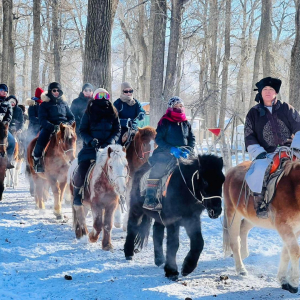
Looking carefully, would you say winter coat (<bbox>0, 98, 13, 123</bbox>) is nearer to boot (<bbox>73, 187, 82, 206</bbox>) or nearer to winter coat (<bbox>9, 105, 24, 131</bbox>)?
winter coat (<bbox>9, 105, 24, 131</bbox>)

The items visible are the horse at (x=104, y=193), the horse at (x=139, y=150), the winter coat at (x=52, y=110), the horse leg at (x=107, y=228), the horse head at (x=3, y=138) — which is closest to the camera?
the horse at (x=104, y=193)

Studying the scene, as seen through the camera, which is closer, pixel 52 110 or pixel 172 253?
pixel 172 253

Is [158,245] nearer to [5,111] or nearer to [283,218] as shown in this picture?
[283,218]

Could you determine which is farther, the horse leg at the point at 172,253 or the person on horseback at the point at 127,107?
the person on horseback at the point at 127,107

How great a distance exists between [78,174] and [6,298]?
2802mm

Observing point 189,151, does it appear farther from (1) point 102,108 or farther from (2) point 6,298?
(2) point 6,298

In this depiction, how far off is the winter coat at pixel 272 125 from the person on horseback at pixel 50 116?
460cm

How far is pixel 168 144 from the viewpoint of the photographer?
5.86 meters

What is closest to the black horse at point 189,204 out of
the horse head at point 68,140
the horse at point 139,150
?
the horse at point 139,150

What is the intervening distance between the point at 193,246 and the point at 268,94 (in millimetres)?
2314

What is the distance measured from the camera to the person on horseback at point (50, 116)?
872 cm

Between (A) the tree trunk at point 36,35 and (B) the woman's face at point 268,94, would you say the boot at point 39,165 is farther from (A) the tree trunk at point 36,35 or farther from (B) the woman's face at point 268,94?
(A) the tree trunk at point 36,35

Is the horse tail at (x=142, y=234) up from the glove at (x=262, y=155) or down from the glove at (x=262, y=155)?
down

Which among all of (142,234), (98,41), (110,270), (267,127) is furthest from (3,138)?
(267,127)
